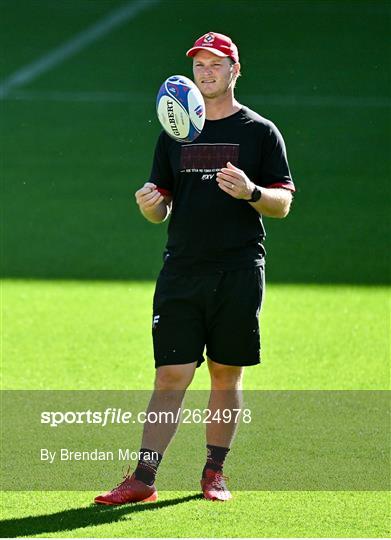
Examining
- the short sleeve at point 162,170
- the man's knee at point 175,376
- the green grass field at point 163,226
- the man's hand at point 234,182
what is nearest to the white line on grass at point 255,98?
the green grass field at point 163,226

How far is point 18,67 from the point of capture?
Result: 19562 millimetres

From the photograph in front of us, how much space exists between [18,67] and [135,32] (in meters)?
1.89

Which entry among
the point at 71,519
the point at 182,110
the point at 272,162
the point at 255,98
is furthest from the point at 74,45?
the point at 71,519

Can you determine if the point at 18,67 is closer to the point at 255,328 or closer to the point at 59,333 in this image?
the point at 59,333

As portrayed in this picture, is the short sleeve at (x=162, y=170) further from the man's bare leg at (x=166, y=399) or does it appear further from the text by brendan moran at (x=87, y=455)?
the text by brendan moran at (x=87, y=455)

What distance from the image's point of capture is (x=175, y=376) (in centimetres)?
652

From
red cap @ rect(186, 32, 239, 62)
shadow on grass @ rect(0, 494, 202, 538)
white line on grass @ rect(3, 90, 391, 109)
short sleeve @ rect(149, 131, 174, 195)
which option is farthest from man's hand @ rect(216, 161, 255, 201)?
white line on grass @ rect(3, 90, 391, 109)

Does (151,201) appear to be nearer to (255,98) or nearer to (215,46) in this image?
(215,46)

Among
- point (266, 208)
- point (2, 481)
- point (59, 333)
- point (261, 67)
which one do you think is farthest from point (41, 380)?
point (261, 67)

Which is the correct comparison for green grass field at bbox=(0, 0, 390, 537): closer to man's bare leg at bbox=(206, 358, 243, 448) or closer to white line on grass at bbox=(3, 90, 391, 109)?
white line on grass at bbox=(3, 90, 391, 109)

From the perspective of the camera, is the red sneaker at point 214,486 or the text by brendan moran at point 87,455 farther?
the text by brendan moran at point 87,455

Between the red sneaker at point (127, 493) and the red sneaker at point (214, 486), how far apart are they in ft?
0.90

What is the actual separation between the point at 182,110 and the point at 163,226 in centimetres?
671

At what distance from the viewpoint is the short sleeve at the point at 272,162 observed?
652 cm
